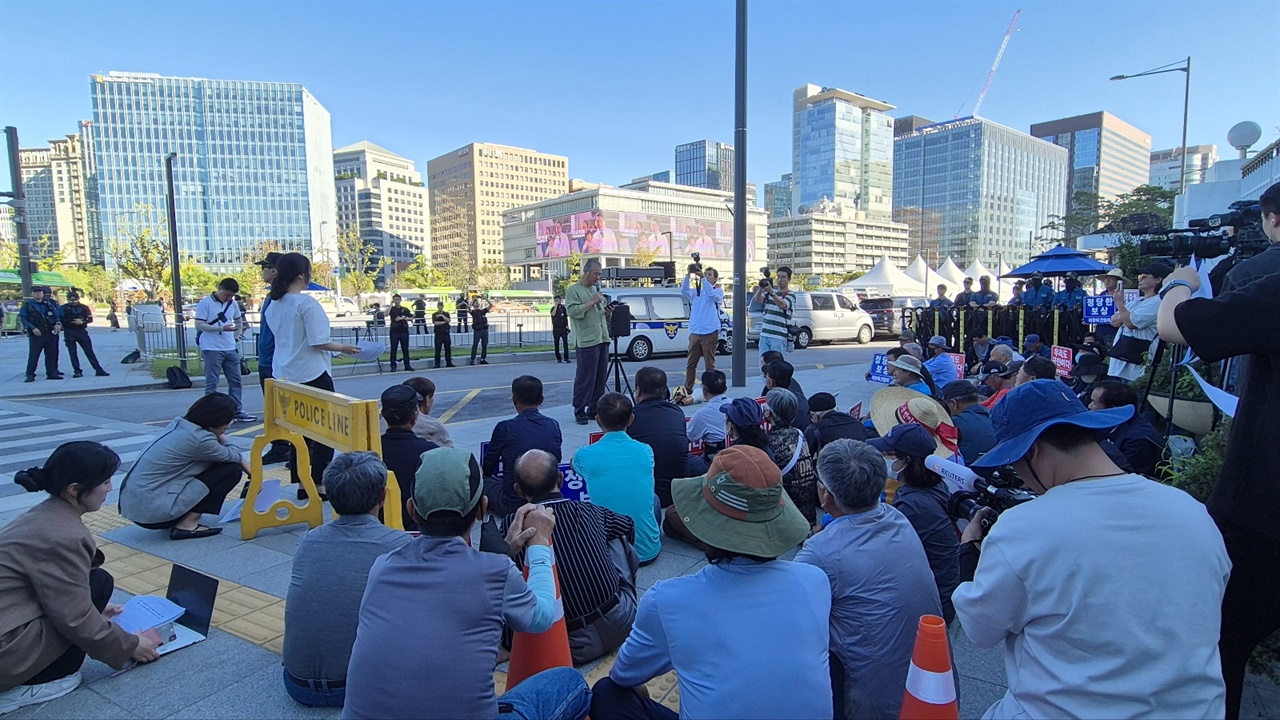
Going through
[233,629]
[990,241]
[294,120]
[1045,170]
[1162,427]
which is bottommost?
[233,629]

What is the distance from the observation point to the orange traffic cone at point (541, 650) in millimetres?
2545

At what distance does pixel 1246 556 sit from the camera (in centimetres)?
207

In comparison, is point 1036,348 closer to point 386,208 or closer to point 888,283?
point 888,283

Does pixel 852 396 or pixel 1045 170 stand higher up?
pixel 1045 170

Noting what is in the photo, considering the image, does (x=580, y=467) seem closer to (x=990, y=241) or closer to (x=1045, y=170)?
(x=990, y=241)

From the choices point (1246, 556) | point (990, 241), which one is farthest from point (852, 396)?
point (990, 241)

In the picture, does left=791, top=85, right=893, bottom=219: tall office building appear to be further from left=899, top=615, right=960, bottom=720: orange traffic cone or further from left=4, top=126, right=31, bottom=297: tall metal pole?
left=899, top=615, right=960, bottom=720: orange traffic cone

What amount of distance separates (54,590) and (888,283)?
3626 centimetres

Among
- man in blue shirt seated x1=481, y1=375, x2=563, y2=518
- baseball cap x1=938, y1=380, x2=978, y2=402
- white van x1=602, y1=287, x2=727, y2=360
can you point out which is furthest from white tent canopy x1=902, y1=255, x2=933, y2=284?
man in blue shirt seated x1=481, y1=375, x2=563, y2=518

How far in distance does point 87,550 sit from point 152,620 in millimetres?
698

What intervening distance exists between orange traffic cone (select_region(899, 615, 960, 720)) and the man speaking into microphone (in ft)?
20.4

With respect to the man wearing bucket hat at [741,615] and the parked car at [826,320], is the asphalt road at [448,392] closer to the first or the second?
the parked car at [826,320]

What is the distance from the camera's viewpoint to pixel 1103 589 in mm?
1515

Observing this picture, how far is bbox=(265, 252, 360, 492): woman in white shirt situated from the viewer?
5461mm
